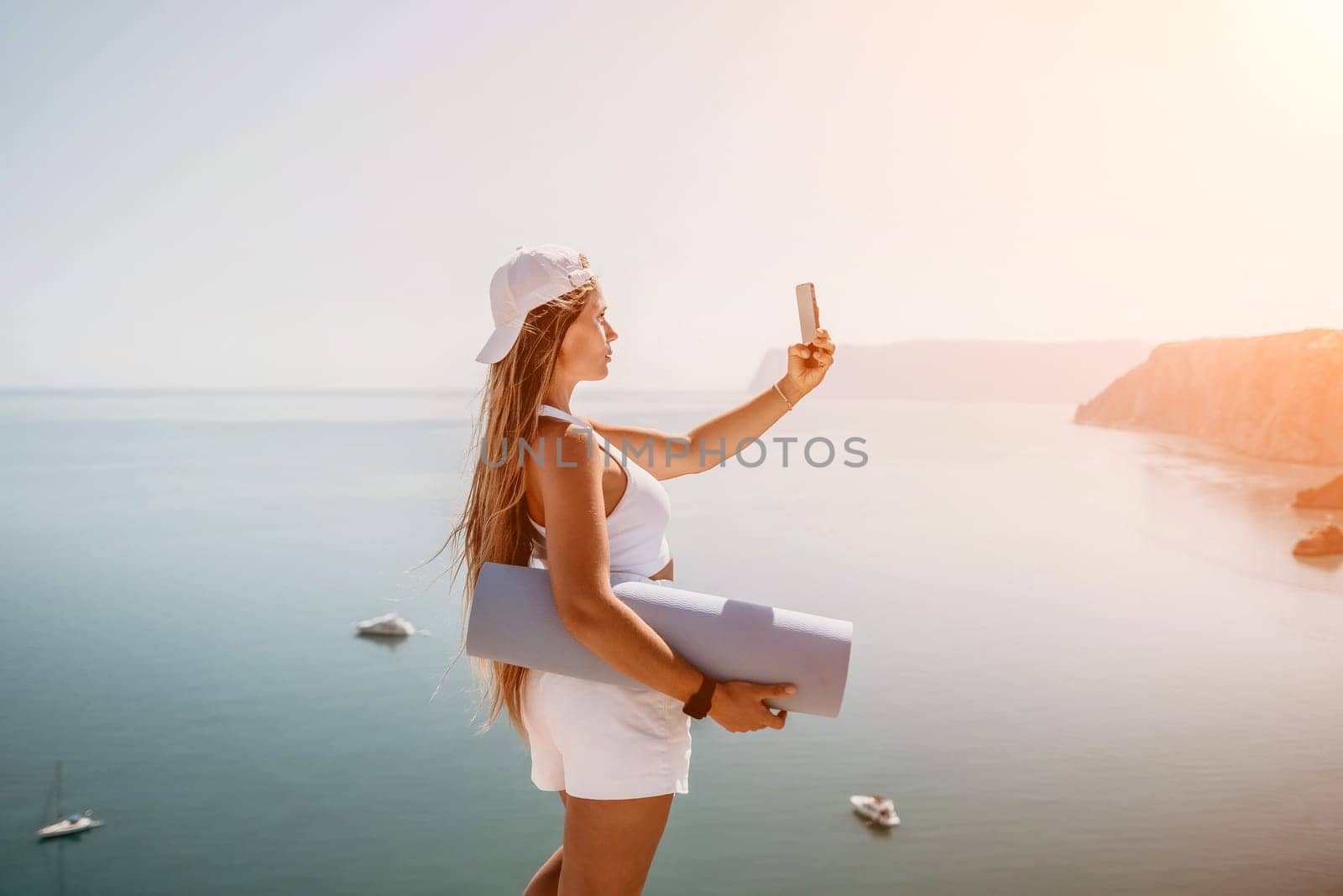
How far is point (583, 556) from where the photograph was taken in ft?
4.69

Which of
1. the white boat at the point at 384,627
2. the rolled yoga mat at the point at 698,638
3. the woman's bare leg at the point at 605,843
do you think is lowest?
the white boat at the point at 384,627

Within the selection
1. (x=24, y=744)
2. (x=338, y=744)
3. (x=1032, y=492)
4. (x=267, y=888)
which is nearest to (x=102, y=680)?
(x=24, y=744)

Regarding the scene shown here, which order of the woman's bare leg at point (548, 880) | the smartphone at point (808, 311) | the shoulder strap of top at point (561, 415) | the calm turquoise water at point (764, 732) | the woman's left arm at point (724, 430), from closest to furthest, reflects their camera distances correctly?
the shoulder strap of top at point (561, 415) → the woman's bare leg at point (548, 880) → the smartphone at point (808, 311) → the woman's left arm at point (724, 430) → the calm turquoise water at point (764, 732)

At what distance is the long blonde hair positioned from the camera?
1.57 meters

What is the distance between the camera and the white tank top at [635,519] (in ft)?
5.19

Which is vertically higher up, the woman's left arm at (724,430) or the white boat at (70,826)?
the woman's left arm at (724,430)

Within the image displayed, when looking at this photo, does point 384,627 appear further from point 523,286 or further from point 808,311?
point 523,286

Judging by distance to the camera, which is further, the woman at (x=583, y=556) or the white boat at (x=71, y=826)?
the white boat at (x=71, y=826)

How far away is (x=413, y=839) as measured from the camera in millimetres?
14148

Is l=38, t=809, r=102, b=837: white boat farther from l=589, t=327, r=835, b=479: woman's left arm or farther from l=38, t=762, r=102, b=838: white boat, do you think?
l=589, t=327, r=835, b=479: woman's left arm

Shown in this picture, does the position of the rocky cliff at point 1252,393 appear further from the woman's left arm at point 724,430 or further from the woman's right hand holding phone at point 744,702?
the woman's right hand holding phone at point 744,702

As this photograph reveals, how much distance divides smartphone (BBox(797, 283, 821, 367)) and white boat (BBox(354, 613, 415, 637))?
22128mm

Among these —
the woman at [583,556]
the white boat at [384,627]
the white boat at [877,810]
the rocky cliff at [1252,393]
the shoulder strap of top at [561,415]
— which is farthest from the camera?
the rocky cliff at [1252,393]


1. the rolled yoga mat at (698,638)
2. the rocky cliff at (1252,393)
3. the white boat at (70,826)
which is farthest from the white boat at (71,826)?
the rocky cliff at (1252,393)
